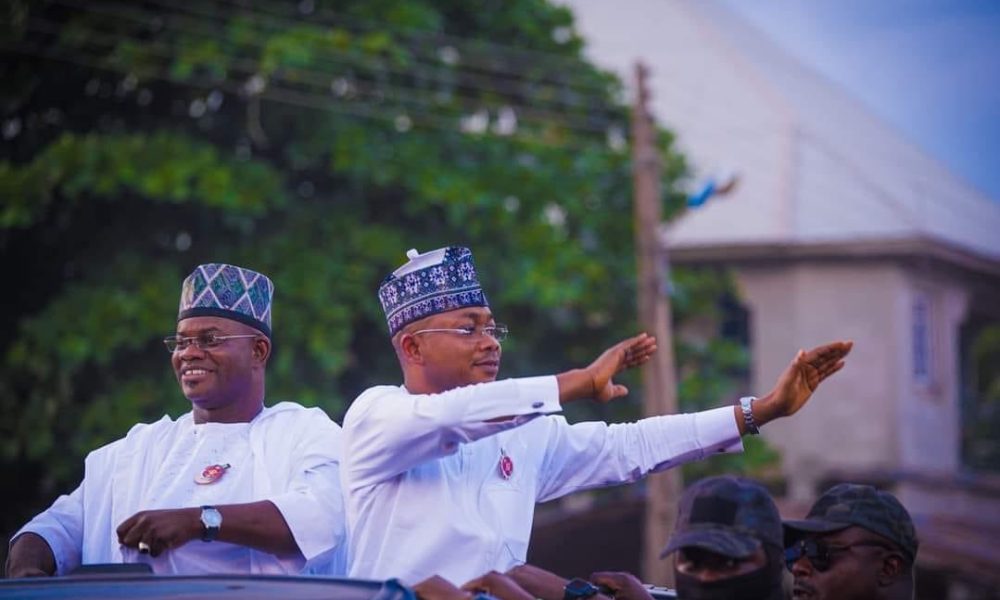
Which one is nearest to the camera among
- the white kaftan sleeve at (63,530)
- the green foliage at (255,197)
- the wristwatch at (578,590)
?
the wristwatch at (578,590)

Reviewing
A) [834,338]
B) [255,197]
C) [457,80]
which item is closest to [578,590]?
[255,197]

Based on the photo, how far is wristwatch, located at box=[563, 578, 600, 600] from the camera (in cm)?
407

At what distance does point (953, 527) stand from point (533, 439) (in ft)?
59.9

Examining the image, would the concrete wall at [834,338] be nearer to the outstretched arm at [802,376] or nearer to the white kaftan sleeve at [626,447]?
the white kaftan sleeve at [626,447]

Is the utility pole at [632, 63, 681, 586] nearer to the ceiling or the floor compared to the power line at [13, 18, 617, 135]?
nearer to the floor

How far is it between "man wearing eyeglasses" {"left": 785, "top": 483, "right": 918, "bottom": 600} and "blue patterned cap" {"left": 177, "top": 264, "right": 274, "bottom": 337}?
6.26 feet

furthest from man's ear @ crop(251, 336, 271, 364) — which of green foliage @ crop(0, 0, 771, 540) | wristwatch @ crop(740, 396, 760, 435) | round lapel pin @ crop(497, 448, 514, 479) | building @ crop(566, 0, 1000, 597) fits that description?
building @ crop(566, 0, 1000, 597)

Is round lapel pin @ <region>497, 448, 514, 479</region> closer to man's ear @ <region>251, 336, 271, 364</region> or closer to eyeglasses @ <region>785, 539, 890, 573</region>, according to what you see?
eyeglasses @ <region>785, 539, 890, 573</region>

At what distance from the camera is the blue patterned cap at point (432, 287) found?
477 cm

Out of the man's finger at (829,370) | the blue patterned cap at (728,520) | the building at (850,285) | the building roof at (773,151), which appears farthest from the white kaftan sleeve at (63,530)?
the building at (850,285)

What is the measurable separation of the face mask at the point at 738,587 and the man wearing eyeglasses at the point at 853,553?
645 mm

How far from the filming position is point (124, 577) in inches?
157

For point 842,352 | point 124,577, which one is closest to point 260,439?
point 124,577

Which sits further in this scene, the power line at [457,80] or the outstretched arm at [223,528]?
the power line at [457,80]
